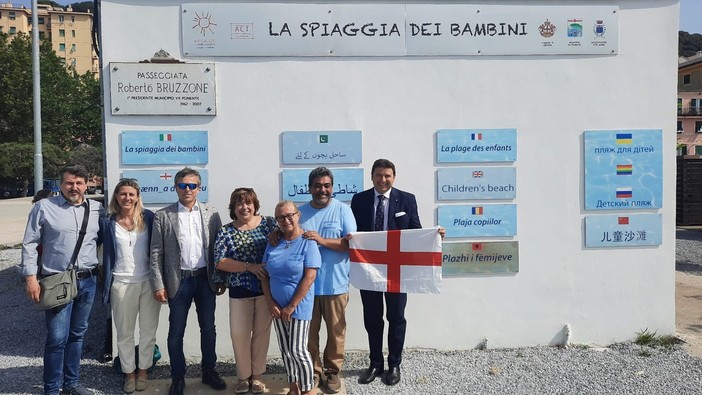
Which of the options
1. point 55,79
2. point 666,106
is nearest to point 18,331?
point 666,106

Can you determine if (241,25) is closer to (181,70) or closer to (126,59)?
(181,70)

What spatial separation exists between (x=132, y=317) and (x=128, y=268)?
0.42m

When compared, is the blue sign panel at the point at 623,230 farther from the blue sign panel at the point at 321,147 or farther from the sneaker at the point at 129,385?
the sneaker at the point at 129,385

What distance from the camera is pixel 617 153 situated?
563cm

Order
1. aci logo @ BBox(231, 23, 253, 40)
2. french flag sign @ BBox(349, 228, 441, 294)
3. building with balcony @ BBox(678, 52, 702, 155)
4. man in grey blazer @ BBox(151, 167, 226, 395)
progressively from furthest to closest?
building with balcony @ BBox(678, 52, 702, 155) → aci logo @ BBox(231, 23, 253, 40) → french flag sign @ BBox(349, 228, 441, 294) → man in grey blazer @ BBox(151, 167, 226, 395)

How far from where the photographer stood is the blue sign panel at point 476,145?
5.48 metres

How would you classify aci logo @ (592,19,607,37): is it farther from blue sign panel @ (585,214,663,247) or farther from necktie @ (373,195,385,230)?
necktie @ (373,195,385,230)

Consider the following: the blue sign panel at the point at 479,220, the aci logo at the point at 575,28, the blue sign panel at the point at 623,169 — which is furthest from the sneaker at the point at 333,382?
the aci logo at the point at 575,28

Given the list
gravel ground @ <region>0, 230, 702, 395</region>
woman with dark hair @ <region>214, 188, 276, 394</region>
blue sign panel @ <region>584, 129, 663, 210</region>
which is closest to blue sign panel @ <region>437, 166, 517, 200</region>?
blue sign panel @ <region>584, 129, 663, 210</region>

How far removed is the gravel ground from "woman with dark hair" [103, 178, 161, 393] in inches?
24.1

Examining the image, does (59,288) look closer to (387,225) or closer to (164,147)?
(164,147)

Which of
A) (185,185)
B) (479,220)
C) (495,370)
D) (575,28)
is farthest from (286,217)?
(575,28)

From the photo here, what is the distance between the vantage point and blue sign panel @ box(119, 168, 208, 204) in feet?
17.1

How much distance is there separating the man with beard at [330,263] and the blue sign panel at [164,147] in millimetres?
1382
